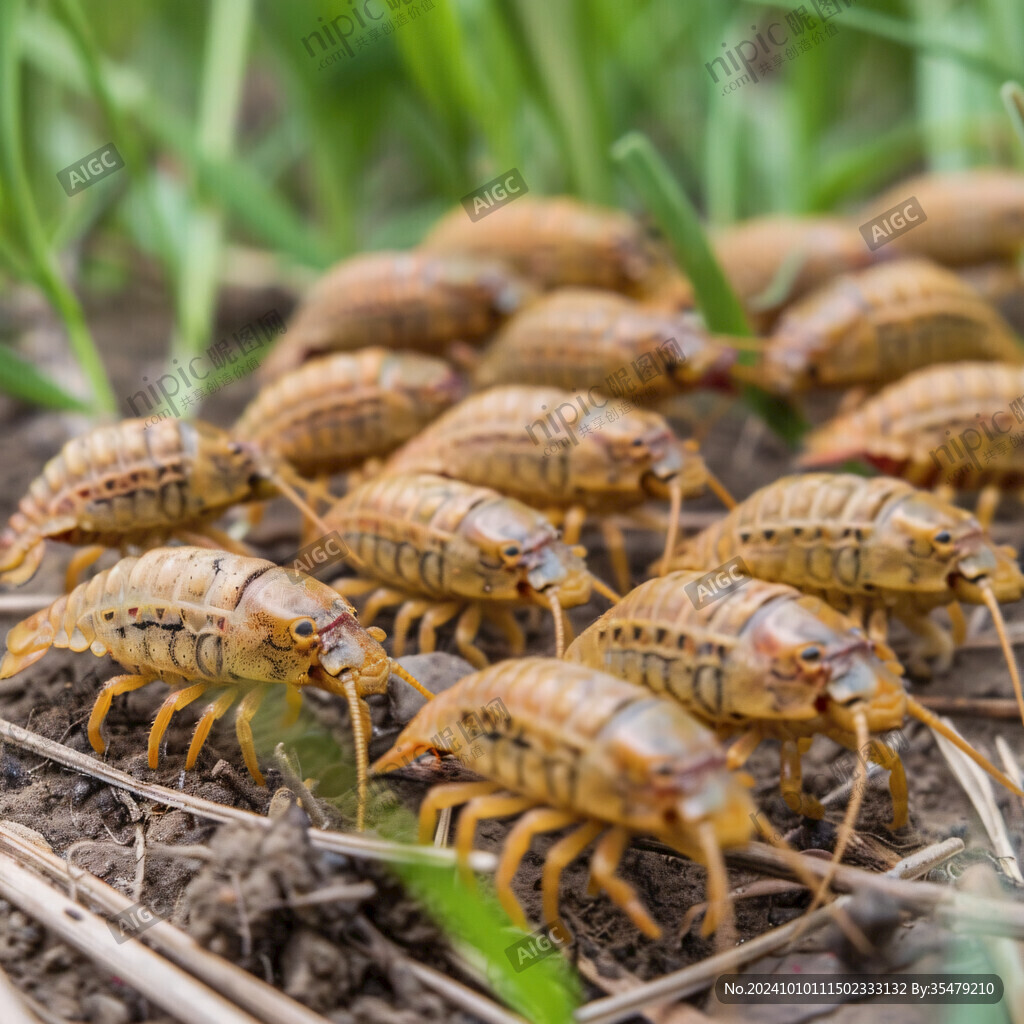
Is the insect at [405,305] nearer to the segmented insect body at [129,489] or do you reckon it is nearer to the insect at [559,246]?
A: the insect at [559,246]

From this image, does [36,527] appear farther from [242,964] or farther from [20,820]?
[242,964]

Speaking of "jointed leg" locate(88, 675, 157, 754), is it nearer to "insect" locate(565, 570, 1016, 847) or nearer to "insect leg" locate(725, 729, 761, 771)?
"insect" locate(565, 570, 1016, 847)

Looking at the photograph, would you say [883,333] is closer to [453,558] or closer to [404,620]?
[453,558]

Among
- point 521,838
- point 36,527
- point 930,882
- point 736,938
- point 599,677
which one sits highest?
point 36,527

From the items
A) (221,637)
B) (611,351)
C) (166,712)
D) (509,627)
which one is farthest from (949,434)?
(166,712)

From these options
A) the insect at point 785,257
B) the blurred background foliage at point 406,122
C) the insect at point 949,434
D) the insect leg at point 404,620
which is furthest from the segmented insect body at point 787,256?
the insect leg at point 404,620

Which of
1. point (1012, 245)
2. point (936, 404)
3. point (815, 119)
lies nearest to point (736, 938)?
point (936, 404)
